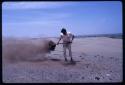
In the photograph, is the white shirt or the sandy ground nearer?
the sandy ground

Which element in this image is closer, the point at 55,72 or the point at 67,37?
the point at 55,72

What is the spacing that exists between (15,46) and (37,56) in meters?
1.18

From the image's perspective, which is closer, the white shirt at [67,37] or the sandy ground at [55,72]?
the sandy ground at [55,72]

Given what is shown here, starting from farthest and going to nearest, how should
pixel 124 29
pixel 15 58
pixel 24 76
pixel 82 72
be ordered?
pixel 15 58 → pixel 82 72 → pixel 24 76 → pixel 124 29

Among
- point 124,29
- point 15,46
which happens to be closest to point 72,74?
point 15,46

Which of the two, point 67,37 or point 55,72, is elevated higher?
point 67,37

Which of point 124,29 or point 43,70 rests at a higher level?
point 124,29

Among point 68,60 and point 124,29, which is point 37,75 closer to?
point 68,60

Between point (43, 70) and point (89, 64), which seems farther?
point (89, 64)

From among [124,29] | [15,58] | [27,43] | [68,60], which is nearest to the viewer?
[124,29]

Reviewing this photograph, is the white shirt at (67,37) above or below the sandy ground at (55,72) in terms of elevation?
above

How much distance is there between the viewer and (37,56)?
10.1m

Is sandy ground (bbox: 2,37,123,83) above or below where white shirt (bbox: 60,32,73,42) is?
below

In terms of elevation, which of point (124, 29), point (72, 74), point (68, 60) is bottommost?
point (68, 60)
